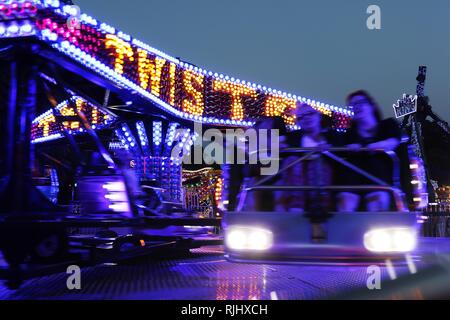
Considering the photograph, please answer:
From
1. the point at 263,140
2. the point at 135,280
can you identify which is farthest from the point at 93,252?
the point at 263,140

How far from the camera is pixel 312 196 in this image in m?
5.09

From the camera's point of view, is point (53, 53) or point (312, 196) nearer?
point (312, 196)

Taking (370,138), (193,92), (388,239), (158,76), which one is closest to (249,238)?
(388,239)

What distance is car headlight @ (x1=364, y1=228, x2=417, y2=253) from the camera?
4648mm

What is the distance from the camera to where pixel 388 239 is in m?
4.65

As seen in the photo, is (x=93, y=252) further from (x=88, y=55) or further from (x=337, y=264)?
(x=88, y=55)

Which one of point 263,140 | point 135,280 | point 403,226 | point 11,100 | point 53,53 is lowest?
point 135,280

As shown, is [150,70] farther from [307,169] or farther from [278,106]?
[307,169]

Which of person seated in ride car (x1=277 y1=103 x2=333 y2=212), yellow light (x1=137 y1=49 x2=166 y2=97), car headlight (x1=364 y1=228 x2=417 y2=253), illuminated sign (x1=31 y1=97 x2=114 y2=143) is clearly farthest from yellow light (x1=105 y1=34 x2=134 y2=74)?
car headlight (x1=364 y1=228 x2=417 y2=253)

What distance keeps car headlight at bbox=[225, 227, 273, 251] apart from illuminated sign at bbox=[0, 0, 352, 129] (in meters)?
5.62

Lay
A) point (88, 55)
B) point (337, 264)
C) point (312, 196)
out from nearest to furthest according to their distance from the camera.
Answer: point (337, 264)
point (312, 196)
point (88, 55)

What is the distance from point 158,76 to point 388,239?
38.0 ft

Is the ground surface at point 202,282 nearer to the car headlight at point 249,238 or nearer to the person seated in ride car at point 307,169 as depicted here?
the car headlight at point 249,238
